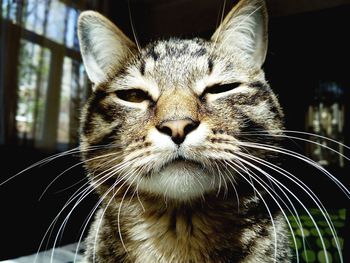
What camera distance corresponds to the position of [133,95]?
1.94ft

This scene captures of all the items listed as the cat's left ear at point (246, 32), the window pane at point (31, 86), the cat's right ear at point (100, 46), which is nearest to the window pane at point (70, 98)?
the window pane at point (31, 86)

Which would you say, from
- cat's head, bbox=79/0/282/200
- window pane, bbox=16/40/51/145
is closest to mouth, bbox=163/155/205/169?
cat's head, bbox=79/0/282/200

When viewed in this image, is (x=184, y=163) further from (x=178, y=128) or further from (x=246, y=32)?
(x=246, y=32)

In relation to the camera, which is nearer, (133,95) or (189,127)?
(189,127)

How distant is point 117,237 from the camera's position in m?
0.55

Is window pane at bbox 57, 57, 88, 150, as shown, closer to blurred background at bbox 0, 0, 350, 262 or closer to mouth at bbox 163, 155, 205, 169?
blurred background at bbox 0, 0, 350, 262

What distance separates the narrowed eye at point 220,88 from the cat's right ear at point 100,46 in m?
0.19

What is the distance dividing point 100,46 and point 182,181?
36cm

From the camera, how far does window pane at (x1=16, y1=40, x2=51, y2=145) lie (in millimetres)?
1503

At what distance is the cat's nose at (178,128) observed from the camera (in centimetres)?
45

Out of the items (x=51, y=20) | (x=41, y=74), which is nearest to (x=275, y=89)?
(x=51, y=20)

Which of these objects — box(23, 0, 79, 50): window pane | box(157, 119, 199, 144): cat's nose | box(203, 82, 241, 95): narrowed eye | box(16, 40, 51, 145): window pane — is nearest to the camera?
box(157, 119, 199, 144): cat's nose

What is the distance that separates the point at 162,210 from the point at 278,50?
0.44 metres

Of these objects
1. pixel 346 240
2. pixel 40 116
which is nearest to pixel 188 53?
pixel 346 240
